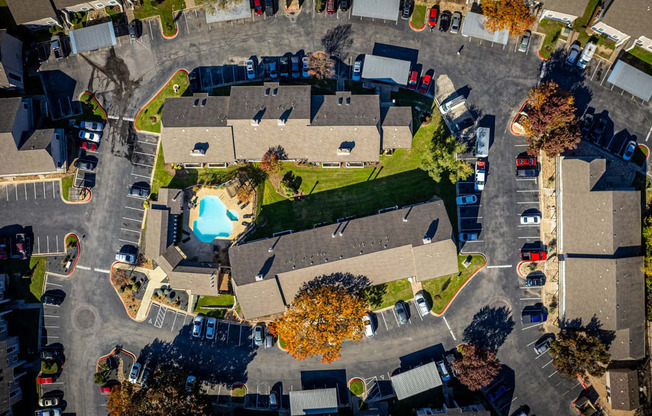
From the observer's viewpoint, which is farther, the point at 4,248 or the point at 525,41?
the point at 4,248

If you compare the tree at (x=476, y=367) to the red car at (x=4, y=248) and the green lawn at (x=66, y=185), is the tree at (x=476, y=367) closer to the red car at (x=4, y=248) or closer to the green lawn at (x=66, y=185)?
the green lawn at (x=66, y=185)

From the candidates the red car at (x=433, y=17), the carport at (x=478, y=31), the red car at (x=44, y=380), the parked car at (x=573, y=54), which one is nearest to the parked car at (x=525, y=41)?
the carport at (x=478, y=31)

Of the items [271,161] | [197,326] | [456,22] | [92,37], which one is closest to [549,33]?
[456,22]

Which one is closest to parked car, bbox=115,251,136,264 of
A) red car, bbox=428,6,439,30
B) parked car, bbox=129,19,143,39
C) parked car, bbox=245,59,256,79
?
parked car, bbox=245,59,256,79

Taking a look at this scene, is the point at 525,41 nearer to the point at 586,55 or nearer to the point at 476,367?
the point at 586,55

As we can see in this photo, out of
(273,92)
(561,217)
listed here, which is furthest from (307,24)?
(561,217)
